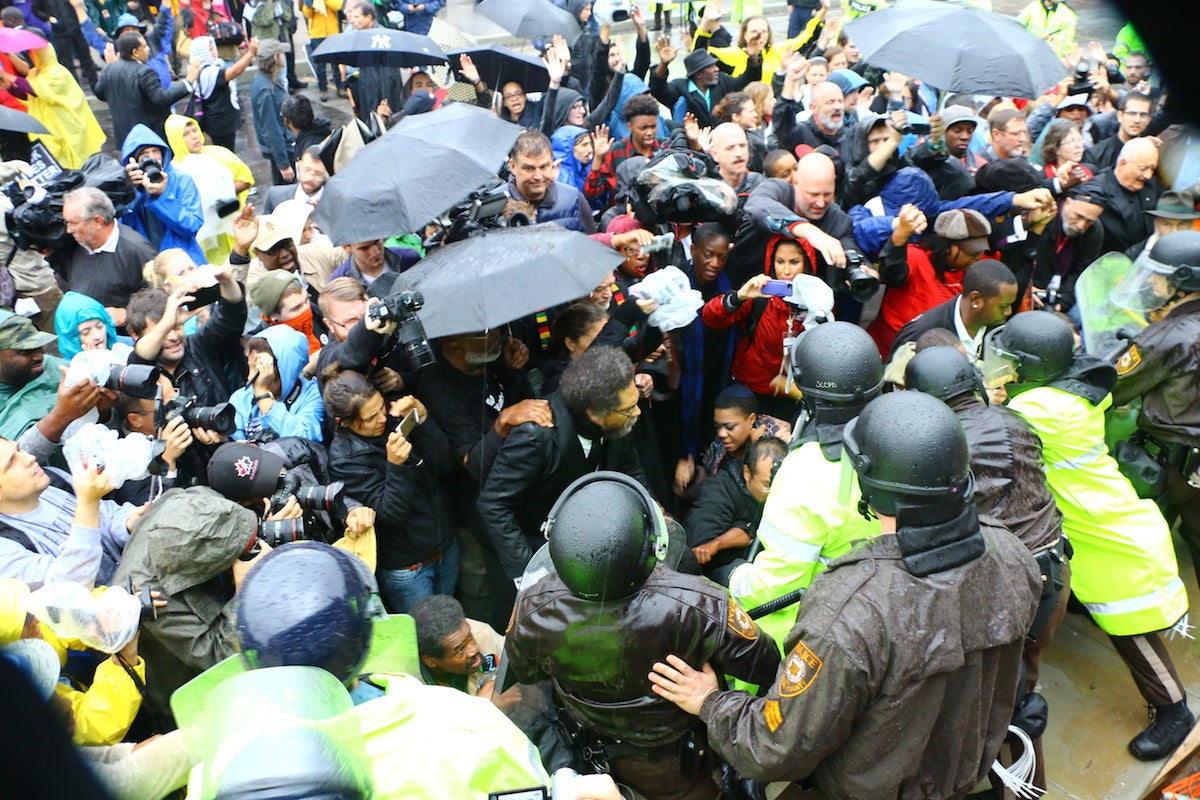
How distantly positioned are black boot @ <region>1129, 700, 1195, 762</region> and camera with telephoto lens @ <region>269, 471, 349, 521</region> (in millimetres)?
3274

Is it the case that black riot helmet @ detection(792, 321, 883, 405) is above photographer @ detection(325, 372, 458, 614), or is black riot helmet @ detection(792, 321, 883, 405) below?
above

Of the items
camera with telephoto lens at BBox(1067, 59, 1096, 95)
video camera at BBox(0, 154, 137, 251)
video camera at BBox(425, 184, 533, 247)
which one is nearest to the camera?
video camera at BBox(425, 184, 533, 247)

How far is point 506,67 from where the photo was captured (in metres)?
7.62

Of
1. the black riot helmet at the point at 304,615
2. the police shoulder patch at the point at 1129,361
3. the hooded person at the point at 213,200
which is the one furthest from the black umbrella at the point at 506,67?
the black riot helmet at the point at 304,615

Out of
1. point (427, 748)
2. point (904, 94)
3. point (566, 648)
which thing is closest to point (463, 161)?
point (566, 648)

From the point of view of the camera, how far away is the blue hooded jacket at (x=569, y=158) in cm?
681

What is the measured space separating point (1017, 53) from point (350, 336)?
13.5 ft

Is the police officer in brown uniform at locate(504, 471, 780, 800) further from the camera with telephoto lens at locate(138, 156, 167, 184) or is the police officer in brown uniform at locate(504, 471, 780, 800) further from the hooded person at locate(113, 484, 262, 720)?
the camera with telephoto lens at locate(138, 156, 167, 184)

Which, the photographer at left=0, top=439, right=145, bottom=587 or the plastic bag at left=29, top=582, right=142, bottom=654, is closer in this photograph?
the plastic bag at left=29, top=582, right=142, bottom=654

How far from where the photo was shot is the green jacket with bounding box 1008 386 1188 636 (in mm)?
3494

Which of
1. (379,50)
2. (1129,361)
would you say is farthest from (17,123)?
(1129,361)

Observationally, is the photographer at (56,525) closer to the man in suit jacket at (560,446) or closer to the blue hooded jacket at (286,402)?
the blue hooded jacket at (286,402)

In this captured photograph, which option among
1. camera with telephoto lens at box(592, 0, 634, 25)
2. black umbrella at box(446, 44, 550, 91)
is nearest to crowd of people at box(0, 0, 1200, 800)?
black umbrella at box(446, 44, 550, 91)

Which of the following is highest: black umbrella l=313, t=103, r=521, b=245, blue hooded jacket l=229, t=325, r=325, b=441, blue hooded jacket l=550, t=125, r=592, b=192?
black umbrella l=313, t=103, r=521, b=245
